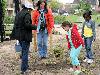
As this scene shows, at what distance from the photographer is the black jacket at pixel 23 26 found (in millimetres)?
9883

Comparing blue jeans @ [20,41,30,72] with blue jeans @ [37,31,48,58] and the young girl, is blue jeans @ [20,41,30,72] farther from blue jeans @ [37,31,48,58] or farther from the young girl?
the young girl

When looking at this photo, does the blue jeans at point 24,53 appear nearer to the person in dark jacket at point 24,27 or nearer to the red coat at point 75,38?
the person in dark jacket at point 24,27

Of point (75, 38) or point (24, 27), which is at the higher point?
point (24, 27)

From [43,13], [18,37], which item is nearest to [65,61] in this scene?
[43,13]

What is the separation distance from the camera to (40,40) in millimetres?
12172

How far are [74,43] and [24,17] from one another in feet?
4.62

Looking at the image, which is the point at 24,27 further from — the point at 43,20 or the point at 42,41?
the point at 42,41

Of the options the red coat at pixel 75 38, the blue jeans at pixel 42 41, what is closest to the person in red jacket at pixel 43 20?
the blue jeans at pixel 42 41

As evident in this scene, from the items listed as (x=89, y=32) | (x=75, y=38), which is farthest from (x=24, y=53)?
(x=89, y=32)

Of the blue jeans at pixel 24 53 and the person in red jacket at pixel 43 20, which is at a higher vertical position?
the person in red jacket at pixel 43 20

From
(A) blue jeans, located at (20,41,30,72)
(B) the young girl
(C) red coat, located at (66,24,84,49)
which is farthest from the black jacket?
(B) the young girl

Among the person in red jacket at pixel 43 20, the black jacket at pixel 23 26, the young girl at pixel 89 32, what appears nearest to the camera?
the black jacket at pixel 23 26

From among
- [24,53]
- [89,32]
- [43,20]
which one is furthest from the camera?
[43,20]

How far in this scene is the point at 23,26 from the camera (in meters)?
9.95
